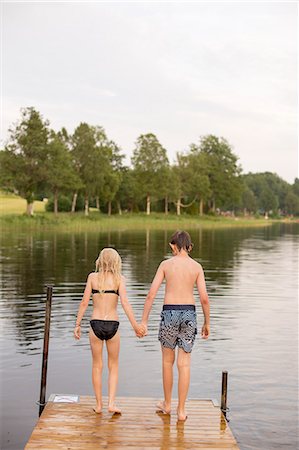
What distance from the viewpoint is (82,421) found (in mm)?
8953

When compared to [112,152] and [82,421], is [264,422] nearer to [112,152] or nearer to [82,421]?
[82,421]

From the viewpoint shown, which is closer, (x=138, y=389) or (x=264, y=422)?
(x=264, y=422)

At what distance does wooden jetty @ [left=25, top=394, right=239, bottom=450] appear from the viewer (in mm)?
8156

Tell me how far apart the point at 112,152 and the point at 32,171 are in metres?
29.0

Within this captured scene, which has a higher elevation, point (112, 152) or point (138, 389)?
point (112, 152)

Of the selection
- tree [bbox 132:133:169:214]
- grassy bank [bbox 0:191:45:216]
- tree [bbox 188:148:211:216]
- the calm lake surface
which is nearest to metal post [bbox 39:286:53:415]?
the calm lake surface

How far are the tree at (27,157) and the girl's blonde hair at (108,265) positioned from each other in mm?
75197

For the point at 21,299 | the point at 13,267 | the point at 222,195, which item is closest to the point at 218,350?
the point at 21,299

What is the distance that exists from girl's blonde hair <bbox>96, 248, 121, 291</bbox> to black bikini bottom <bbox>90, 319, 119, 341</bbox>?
47 centimetres

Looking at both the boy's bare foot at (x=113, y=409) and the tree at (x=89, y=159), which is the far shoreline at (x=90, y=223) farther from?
the boy's bare foot at (x=113, y=409)

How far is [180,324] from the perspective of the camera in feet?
29.4

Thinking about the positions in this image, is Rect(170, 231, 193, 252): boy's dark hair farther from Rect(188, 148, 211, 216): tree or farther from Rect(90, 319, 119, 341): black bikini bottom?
Rect(188, 148, 211, 216): tree

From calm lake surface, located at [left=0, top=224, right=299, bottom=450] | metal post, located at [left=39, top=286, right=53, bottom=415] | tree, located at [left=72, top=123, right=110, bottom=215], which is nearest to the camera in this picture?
metal post, located at [left=39, top=286, right=53, bottom=415]

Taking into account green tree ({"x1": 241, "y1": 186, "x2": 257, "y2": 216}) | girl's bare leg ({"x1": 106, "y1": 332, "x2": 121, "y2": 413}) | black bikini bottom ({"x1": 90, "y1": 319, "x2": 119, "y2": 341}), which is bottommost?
girl's bare leg ({"x1": 106, "y1": 332, "x2": 121, "y2": 413})
